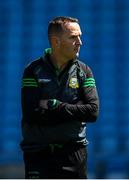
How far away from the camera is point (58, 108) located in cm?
288

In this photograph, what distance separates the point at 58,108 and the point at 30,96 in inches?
6.0

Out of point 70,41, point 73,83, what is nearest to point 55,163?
point 73,83

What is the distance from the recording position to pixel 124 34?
31.1 ft

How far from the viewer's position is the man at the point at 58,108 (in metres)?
2.89

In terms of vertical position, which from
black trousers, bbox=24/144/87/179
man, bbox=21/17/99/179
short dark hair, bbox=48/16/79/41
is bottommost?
black trousers, bbox=24/144/87/179

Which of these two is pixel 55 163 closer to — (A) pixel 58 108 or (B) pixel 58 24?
(A) pixel 58 108

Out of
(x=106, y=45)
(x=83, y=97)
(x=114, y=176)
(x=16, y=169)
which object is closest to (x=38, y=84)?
(x=83, y=97)

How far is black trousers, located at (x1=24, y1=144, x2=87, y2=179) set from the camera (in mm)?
2896

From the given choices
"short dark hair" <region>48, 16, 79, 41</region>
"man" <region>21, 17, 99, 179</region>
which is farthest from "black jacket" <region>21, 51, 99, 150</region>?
"short dark hair" <region>48, 16, 79, 41</region>

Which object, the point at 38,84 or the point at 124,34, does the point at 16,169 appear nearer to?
the point at 124,34

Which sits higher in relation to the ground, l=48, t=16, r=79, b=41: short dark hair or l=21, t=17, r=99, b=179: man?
l=48, t=16, r=79, b=41: short dark hair

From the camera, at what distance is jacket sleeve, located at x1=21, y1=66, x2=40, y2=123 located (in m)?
2.93

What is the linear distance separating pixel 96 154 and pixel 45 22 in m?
2.24

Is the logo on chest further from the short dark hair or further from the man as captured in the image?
the short dark hair
